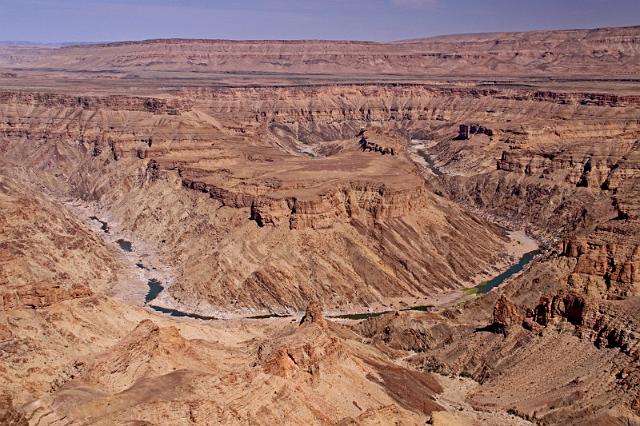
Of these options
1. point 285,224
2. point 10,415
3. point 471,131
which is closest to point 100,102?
point 471,131

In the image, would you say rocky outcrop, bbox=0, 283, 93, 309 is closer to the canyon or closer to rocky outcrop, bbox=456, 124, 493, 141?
the canyon

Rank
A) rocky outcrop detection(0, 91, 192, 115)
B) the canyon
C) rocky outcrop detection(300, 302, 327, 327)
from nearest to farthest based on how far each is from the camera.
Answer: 1. the canyon
2. rocky outcrop detection(300, 302, 327, 327)
3. rocky outcrop detection(0, 91, 192, 115)

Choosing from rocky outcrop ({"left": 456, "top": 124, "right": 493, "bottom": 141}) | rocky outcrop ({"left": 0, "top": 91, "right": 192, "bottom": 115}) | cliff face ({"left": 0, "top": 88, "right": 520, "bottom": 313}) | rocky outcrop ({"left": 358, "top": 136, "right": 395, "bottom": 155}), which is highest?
rocky outcrop ({"left": 0, "top": 91, "right": 192, "bottom": 115})

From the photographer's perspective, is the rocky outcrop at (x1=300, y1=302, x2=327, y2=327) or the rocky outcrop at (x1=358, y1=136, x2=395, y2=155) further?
the rocky outcrop at (x1=358, y1=136, x2=395, y2=155)

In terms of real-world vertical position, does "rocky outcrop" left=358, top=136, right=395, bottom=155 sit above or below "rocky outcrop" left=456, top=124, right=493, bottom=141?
below

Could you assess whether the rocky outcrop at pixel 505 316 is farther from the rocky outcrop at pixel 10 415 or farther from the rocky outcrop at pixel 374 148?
the rocky outcrop at pixel 374 148

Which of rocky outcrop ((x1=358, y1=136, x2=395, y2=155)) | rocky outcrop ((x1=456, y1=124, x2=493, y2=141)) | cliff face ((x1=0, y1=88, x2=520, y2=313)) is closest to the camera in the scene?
cliff face ((x1=0, y1=88, x2=520, y2=313))

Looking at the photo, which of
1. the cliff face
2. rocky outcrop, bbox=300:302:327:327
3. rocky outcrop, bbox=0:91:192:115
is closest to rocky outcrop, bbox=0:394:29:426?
rocky outcrop, bbox=300:302:327:327

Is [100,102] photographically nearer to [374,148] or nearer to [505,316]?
[374,148]
